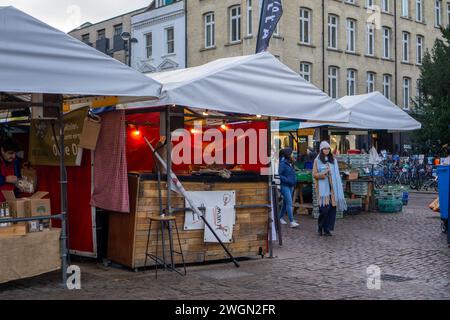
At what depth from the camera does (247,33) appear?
3341cm

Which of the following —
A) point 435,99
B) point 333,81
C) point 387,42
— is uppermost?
point 387,42

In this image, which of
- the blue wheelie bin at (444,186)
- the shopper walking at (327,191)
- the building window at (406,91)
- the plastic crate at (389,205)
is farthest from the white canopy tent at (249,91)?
the building window at (406,91)

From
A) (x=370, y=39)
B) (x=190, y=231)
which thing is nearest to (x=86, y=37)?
(x=370, y=39)

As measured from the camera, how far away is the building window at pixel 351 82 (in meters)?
38.4

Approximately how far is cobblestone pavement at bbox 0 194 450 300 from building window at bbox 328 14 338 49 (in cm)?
2756

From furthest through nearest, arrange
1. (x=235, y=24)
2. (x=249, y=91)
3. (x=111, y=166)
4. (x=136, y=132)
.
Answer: (x=235, y=24) < (x=136, y=132) < (x=249, y=91) < (x=111, y=166)

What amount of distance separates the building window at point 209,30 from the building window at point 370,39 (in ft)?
36.0

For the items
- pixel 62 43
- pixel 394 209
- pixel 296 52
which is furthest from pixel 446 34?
pixel 62 43

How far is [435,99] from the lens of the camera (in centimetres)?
2953

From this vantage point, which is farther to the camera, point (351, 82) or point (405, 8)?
point (405, 8)

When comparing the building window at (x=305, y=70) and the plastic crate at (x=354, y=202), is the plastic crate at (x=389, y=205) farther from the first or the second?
the building window at (x=305, y=70)

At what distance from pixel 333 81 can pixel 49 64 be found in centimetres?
3237

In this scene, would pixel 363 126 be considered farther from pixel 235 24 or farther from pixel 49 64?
pixel 235 24
